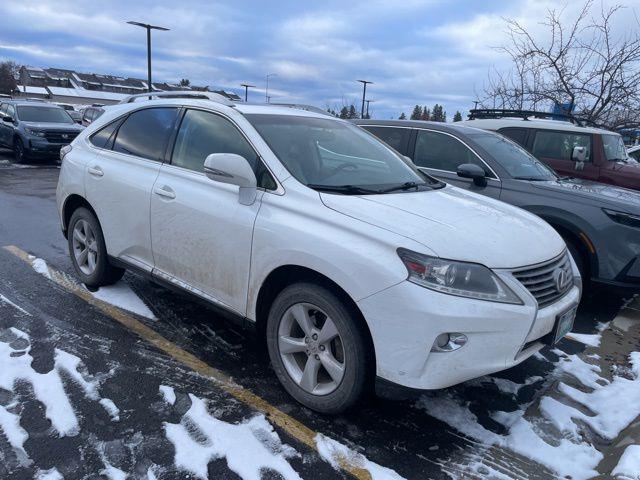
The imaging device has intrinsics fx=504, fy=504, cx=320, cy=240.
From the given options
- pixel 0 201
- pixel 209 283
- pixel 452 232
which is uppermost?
pixel 452 232

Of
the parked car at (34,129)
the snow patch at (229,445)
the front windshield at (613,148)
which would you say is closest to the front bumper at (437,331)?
the snow patch at (229,445)

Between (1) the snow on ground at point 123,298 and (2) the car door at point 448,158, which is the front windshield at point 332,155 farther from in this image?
(1) the snow on ground at point 123,298

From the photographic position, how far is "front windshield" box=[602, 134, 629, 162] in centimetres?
759

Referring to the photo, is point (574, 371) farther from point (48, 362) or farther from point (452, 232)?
point (48, 362)

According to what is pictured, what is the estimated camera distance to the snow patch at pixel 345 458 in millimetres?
2494

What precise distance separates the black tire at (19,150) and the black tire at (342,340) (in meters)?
14.3

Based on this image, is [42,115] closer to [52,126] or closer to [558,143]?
[52,126]

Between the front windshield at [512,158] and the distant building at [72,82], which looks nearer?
the front windshield at [512,158]

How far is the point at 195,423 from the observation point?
277 cm

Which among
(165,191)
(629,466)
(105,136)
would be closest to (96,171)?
(105,136)

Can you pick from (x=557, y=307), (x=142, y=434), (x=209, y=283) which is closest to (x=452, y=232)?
(x=557, y=307)

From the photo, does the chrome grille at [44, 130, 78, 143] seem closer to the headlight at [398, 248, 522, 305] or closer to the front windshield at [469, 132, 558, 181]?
the front windshield at [469, 132, 558, 181]

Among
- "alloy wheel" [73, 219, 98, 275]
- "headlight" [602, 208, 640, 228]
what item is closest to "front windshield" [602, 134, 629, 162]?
"headlight" [602, 208, 640, 228]

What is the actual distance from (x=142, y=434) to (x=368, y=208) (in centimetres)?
171
